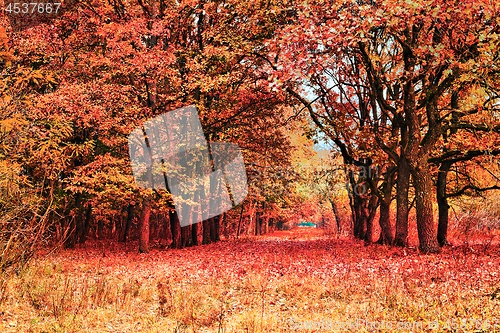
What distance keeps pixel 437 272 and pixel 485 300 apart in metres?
2.61

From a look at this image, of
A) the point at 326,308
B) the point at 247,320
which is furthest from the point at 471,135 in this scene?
the point at 247,320

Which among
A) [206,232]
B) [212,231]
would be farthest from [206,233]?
[212,231]

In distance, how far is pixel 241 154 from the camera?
76.0 feet

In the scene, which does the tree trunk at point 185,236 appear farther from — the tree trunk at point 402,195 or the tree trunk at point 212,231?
the tree trunk at point 402,195

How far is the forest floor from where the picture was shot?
6469 mm

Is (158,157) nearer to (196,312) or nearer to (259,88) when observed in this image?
(259,88)

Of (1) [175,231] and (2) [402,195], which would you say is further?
(1) [175,231]

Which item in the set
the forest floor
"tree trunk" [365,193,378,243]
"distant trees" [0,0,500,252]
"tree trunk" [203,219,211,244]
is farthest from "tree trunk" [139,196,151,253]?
"tree trunk" [365,193,378,243]

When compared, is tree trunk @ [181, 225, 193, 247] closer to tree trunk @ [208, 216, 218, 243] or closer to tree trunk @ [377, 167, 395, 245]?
tree trunk @ [208, 216, 218, 243]

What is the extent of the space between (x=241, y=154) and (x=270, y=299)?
49.5ft

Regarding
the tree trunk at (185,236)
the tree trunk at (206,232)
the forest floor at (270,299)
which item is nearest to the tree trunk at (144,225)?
the tree trunk at (185,236)

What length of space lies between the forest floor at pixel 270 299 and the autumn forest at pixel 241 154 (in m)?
0.05

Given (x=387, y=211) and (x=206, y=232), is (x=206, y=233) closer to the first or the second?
(x=206, y=232)

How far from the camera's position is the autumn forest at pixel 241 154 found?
7422 mm
